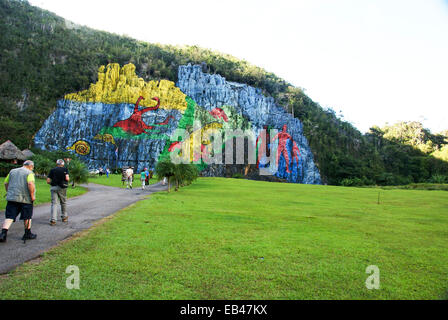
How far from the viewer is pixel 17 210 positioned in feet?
25.6

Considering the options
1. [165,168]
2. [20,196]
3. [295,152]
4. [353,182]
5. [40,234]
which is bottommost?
[353,182]

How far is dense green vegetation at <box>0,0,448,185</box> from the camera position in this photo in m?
69.1

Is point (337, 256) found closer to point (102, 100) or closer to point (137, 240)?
point (137, 240)

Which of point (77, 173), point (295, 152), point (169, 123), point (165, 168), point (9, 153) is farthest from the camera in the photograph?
point (295, 152)

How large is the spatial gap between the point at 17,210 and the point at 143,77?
253 feet

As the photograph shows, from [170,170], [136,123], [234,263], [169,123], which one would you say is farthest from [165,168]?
[136,123]

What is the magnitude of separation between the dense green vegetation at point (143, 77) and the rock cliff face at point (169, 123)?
562 cm

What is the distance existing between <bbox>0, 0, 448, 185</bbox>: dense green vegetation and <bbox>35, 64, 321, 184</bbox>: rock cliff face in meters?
5.62

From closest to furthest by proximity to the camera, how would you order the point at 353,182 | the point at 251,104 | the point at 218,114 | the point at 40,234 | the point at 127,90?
the point at 40,234 < the point at 127,90 < the point at 353,182 < the point at 218,114 < the point at 251,104

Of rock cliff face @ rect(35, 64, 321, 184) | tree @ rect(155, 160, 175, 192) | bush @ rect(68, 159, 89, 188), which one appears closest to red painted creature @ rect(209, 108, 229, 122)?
rock cliff face @ rect(35, 64, 321, 184)

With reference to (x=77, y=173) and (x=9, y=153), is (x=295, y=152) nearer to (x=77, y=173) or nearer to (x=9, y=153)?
(x=77, y=173)

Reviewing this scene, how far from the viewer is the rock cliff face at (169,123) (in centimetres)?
6544

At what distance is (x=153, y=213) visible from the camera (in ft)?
39.4
